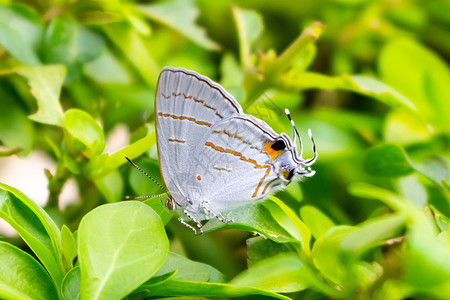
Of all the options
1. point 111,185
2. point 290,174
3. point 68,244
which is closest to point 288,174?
point 290,174

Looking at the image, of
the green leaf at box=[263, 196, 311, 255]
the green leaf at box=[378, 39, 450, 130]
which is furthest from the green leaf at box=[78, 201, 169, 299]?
the green leaf at box=[378, 39, 450, 130]

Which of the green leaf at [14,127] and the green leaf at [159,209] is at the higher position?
the green leaf at [159,209]

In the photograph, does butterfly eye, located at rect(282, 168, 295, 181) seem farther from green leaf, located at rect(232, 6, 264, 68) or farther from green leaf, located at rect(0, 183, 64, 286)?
green leaf, located at rect(0, 183, 64, 286)

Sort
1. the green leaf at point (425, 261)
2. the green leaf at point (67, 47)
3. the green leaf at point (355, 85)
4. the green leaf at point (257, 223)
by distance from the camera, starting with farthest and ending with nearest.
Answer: the green leaf at point (67, 47) < the green leaf at point (355, 85) < the green leaf at point (257, 223) < the green leaf at point (425, 261)

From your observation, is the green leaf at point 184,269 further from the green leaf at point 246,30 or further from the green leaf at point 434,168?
the green leaf at point 246,30

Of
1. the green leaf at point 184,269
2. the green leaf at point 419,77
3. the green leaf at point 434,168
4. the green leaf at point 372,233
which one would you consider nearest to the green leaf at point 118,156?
the green leaf at point 184,269
